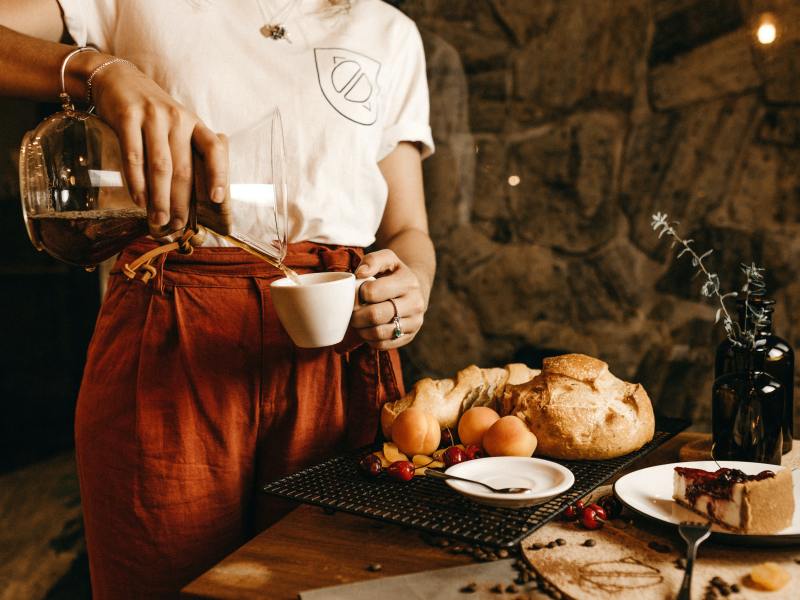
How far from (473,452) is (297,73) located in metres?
0.72

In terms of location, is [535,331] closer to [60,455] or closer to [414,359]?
[414,359]

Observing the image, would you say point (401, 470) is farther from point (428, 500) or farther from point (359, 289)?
point (359, 289)

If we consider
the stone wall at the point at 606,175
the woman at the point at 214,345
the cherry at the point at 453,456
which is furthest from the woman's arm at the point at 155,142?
the stone wall at the point at 606,175

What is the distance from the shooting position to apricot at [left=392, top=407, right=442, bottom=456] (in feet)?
3.77

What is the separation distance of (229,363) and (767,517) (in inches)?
31.1

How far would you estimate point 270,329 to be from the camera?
3.81 ft

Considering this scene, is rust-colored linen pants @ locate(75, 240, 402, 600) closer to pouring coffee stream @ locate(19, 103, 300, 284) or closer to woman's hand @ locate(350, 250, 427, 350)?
woman's hand @ locate(350, 250, 427, 350)

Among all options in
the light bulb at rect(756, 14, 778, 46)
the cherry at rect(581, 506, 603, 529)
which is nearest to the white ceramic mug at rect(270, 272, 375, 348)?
the cherry at rect(581, 506, 603, 529)

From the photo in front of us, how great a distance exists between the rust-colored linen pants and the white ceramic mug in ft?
0.66

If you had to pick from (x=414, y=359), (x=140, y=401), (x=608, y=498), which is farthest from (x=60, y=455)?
(x=608, y=498)

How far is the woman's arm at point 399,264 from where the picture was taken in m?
1.12

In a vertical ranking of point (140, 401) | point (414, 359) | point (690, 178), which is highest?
point (690, 178)

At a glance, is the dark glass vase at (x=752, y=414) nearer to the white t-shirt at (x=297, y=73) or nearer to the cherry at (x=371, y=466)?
the cherry at (x=371, y=466)

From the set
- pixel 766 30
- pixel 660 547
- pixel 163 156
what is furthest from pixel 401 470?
pixel 766 30
